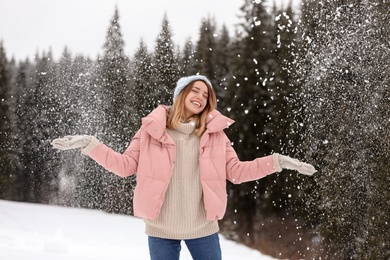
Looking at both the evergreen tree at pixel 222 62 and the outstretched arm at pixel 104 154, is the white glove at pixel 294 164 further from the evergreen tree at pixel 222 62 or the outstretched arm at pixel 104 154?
the evergreen tree at pixel 222 62

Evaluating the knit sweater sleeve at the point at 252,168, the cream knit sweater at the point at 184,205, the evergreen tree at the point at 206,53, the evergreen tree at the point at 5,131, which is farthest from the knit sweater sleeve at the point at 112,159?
the evergreen tree at the point at 5,131

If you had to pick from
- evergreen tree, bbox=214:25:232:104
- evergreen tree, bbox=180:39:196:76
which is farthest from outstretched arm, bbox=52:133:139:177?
evergreen tree, bbox=180:39:196:76

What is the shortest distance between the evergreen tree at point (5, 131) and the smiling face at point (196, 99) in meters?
28.7

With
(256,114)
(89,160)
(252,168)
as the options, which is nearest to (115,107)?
(89,160)

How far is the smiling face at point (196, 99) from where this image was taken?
2754mm

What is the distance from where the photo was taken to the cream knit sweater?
2590 mm

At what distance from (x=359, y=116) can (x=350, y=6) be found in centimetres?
423

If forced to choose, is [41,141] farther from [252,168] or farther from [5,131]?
[252,168]

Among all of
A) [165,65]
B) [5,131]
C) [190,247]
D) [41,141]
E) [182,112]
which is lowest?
[41,141]

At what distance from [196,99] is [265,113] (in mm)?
16987

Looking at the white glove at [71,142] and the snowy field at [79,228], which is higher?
the white glove at [71,142]

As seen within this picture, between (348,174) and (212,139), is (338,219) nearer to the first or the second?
(348,174)

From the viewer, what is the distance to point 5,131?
29.2 metres

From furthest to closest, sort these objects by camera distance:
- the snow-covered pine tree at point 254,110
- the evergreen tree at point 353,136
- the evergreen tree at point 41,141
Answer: the evergreen tree at point 41,141 → the snow-covered pine tree at point 254,110 → the evergreen tree at point 353,136
